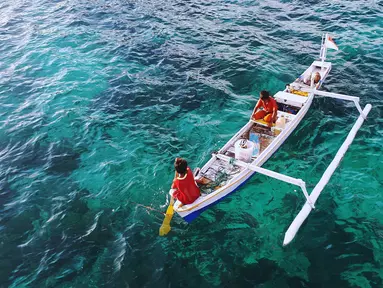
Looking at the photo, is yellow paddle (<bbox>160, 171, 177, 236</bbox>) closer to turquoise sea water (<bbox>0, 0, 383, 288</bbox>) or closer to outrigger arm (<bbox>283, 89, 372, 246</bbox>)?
turquoise sea water (<bbox>0, 0, 383, 288</bbox>)

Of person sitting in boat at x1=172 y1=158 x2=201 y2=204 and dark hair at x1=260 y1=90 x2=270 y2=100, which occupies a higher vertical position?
dark hair at x1=260 y1=90 x2=270 y2=100

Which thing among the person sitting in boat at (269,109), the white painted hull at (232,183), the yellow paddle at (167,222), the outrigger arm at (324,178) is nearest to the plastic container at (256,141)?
the white painted hull at (232,183)

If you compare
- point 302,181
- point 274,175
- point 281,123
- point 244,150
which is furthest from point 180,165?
point 281,123

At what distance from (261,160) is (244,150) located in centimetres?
118

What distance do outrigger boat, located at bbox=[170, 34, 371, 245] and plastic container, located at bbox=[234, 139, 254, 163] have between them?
30 millimetres

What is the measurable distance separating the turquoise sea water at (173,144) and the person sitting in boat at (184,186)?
4.40ft

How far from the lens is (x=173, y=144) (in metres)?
Result: 19.8

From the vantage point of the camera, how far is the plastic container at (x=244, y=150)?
16.5 meters

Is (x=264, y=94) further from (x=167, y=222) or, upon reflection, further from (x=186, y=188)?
(x=167, y=222)

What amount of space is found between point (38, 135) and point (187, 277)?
45.5ft

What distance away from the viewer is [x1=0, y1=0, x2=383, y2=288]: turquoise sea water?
13969 mm

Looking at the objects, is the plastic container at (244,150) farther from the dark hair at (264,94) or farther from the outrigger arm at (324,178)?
the outrigger arm at (324,178)

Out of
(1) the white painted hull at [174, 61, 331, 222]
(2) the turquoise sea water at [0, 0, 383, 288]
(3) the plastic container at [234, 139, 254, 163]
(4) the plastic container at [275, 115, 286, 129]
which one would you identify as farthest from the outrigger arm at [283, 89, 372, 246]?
(3) the plastic container at [234, 139, 254, 163]

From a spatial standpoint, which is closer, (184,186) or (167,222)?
(184,186)
